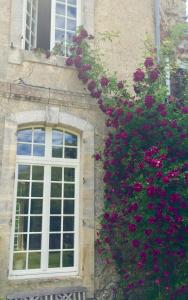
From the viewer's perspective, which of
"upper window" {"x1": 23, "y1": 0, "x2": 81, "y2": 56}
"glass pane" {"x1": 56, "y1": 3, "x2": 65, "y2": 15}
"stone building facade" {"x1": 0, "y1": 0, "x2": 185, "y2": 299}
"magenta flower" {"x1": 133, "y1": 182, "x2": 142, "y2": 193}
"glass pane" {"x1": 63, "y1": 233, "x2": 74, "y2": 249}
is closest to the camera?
"magenta flower" {"x1": 133, "y1": 182, "x2": 142, "y2": 193}

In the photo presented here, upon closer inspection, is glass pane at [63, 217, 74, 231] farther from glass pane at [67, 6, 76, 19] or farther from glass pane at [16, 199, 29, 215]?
glass pane at [67, 6, 76, 19]

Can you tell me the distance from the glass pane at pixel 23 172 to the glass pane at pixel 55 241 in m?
1.00

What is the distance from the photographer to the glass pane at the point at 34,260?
16.7ft

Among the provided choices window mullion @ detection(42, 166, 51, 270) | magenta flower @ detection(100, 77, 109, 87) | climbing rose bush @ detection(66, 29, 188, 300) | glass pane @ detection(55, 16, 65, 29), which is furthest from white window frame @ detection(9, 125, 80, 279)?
glass pane @ detection(55, 16, 65, 29)

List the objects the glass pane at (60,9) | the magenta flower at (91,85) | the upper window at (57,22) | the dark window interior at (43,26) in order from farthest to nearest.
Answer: the dark window interior at (43,26), the glass pane at (60,9), the upper window at (57,22), the magenta flower at (91,85)

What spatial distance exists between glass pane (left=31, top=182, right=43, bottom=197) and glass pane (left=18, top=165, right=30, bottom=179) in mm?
167

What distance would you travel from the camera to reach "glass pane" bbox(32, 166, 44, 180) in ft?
17.7

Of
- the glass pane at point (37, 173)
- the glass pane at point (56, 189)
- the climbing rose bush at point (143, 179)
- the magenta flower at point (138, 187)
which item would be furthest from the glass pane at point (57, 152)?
the magenta flower at point (138, 187)

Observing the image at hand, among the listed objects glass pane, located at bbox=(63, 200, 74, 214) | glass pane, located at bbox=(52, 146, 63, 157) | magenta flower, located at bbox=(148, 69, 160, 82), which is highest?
magenta flower, located at bbox=(148, 69, 160, 82)

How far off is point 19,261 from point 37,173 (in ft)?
4.39

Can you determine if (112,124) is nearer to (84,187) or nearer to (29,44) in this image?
(84,187)

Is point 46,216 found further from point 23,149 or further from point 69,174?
point 23,149

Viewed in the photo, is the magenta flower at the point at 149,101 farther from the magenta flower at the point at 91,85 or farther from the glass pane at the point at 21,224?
the glass pane at the point at 21,224

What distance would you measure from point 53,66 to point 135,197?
2.61 m
